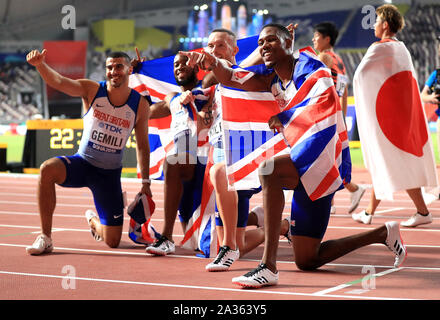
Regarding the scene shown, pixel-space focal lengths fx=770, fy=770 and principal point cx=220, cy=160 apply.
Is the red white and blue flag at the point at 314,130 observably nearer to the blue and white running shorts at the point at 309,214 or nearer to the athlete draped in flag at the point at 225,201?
the blue and white running shorts at the point at 309,214

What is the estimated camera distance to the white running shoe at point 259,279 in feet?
15.6

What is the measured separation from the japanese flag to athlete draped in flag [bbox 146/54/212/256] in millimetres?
2041

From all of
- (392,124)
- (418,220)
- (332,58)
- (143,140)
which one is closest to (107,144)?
(143,140)

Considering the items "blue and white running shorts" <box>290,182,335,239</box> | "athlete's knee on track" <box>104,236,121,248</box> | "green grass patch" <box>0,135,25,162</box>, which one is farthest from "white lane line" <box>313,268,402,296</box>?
"green grass patch" <box>0,135,25,162</box>

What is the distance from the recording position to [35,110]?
4903 cm

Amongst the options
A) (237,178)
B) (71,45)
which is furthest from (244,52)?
(71,45)

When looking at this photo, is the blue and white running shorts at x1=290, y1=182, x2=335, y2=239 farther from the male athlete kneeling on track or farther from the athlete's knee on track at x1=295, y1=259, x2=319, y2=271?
the male athlete kneeling on track

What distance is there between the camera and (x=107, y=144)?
22.5 ft

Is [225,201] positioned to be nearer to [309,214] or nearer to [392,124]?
[309,214]

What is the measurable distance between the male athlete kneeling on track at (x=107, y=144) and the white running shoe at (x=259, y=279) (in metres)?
2.21

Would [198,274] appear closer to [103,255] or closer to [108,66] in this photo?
[103,255]

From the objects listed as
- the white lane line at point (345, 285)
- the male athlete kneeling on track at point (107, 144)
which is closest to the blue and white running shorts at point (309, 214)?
the white lane line at point (345, 285)

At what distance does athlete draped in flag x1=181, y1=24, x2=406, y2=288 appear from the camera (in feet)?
16.1

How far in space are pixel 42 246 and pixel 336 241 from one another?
2.51 metres
